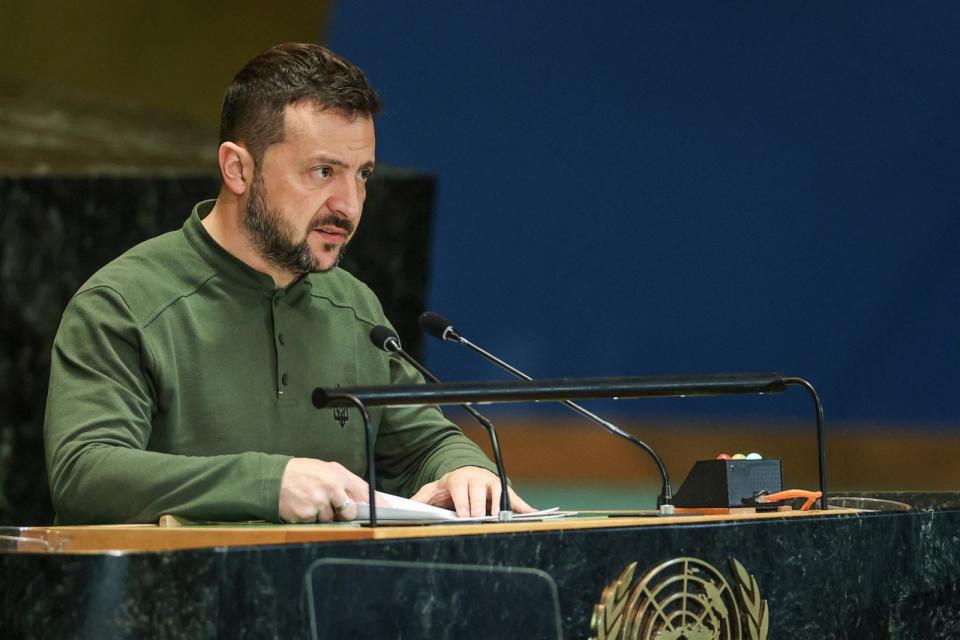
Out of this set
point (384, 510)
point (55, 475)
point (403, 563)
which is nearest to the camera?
point (403, 563)

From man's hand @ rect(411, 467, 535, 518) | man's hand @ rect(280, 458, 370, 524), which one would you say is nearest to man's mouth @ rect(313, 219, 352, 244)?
man's hand @ rect(411, 467, 535, 518)

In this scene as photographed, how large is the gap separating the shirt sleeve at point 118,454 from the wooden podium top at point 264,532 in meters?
0.05

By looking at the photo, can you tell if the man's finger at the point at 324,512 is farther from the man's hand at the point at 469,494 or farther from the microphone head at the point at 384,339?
the microphone head at the point at 384,339

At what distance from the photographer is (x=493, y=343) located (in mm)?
4199

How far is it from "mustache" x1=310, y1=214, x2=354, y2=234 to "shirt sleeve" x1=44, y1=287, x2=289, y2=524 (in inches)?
13.3

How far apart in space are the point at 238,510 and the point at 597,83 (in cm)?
264

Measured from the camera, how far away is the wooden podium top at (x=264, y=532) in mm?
1476

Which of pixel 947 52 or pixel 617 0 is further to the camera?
pixel 617 0

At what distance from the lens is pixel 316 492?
5.72 ft

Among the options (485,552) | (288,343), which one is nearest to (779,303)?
(288,343)

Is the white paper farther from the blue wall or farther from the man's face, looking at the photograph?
the blue wall

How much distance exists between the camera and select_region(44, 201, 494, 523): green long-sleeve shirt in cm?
186

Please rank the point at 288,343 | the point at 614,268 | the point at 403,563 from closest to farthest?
the point at 403,563 < the point at 288,343 < the point at 614,268

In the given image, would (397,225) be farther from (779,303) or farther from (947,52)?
(947,52)
